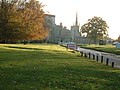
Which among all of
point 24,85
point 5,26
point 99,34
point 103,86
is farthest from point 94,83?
point 99,34

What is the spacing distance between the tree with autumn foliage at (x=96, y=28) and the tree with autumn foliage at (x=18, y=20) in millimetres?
78885

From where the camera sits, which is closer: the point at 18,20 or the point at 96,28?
the point at 18,20

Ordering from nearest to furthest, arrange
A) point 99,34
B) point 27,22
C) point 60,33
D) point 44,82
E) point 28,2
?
1. point 44,82
2. point 27,22
3. point 28,2
4. point 99,34
5. point 60,33

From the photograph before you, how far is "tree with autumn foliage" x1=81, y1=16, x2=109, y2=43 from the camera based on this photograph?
5754 inches

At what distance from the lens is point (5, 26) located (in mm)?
57031

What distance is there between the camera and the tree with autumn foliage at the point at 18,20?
57763 mm

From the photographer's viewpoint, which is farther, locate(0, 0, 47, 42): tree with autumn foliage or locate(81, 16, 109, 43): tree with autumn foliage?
locate(81, 16, 109, 43): tree with autumn foliage

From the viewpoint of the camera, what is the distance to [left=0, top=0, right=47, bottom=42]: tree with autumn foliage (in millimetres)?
57763

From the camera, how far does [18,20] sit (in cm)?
5809

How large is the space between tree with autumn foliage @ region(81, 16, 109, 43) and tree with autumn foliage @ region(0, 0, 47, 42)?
78.9 metres

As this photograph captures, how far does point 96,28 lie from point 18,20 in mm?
91797

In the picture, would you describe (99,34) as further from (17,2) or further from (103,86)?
(103,86)

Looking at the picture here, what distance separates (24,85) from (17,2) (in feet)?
173

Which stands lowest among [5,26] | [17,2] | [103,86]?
[103,86]
